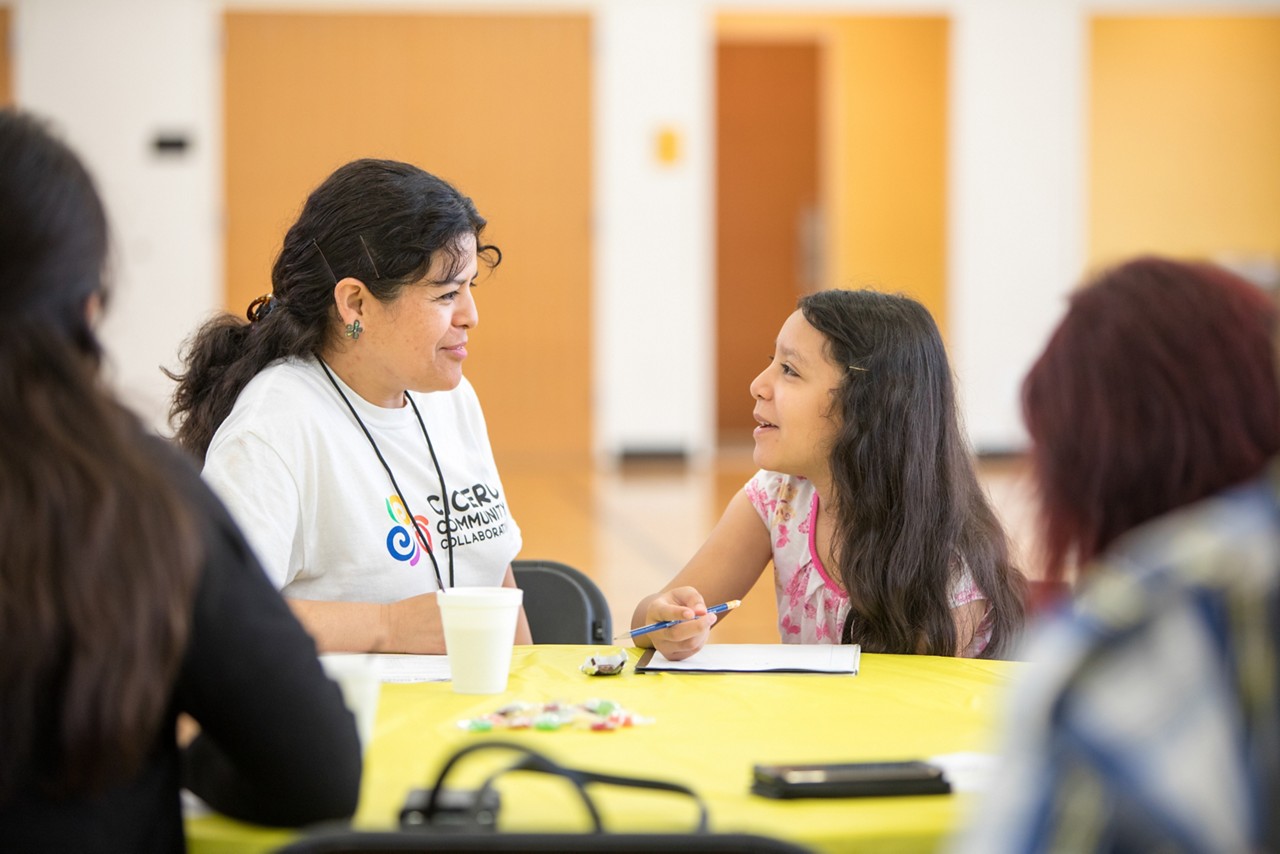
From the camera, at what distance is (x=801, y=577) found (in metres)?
2.19

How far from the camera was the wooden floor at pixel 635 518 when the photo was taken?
481cm

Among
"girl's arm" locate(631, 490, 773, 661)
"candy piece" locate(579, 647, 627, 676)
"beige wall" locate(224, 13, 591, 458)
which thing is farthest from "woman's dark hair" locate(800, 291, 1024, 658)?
"beige wall" locate(224, 13, 591, 458)

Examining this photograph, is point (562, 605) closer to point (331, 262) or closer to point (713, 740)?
point (331, 262)

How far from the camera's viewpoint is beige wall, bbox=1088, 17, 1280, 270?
388 inches

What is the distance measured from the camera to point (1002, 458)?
9.09 metres

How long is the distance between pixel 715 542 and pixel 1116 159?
27.6 feet

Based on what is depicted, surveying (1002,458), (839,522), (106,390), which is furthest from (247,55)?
(106,390)

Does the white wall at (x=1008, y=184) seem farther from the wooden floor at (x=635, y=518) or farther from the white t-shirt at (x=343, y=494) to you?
the white t-shirt at (x=343, y=494)

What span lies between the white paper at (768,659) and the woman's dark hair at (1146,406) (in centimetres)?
64

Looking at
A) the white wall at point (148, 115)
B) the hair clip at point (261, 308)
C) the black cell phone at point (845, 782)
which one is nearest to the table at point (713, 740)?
the black cell phone at point (845, 782)

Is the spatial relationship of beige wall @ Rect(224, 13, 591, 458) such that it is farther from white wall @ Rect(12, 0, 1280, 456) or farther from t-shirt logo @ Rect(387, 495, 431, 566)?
t-shirt logo @ Rect(387, 495, 431, 566)

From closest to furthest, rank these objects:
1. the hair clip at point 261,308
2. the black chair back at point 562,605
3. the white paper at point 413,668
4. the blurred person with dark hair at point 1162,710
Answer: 1. the blurred person with dark hair at point 1162,710
2. the white paper at point 413,668
3. the hair clip at point 261,308
4. the black chair back at point 562,605

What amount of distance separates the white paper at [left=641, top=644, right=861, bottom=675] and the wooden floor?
5.17 ft

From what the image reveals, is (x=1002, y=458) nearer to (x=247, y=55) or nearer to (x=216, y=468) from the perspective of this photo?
(x=247, y=55)
